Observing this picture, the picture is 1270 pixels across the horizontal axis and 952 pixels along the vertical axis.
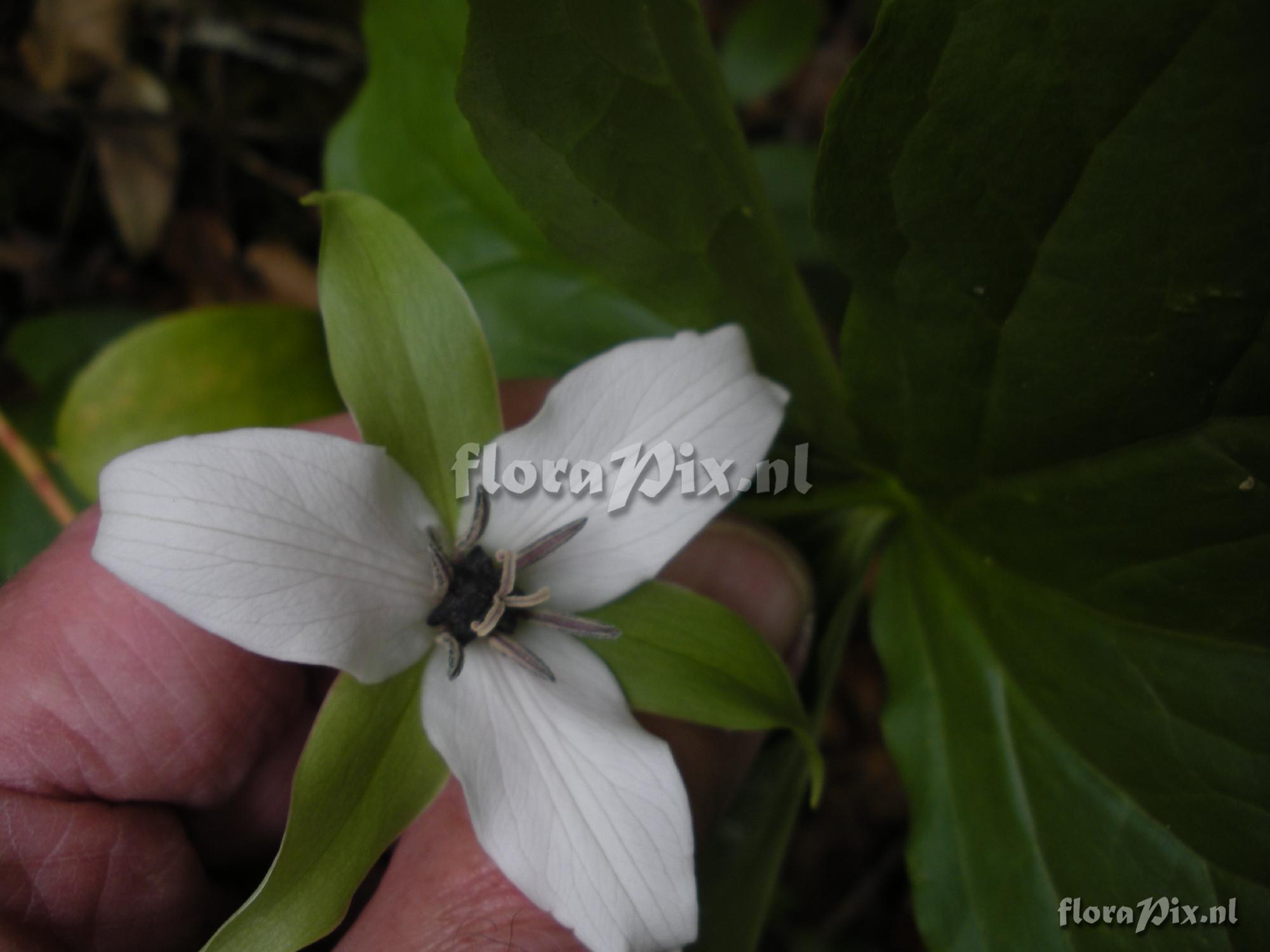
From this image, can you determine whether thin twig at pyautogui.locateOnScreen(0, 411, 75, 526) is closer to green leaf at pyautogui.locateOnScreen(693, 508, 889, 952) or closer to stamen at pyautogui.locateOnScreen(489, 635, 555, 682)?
stamen at pyautogui.locateOnScreen(489, 635, 555, 682)

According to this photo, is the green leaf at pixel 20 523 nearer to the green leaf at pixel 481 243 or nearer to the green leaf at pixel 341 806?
the green leaf at pixel 481 243

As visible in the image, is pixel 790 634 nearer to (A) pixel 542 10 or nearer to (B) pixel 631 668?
(B) pixel 631 668

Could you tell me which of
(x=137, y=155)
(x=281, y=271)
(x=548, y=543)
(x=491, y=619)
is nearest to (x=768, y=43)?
(x=281, y=271)

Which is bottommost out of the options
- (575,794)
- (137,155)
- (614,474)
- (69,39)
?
(575,794)

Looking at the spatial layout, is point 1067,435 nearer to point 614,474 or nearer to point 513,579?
point 614,474

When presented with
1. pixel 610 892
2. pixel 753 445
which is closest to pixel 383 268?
pixel 753 445

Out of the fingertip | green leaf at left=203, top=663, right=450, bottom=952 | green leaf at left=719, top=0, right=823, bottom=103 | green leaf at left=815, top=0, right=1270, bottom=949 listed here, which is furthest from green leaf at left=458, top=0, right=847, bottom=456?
green leaf at left=719, top=0, right=823, bottom=103

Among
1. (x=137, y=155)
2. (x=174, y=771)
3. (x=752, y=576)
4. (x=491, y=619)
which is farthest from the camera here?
(x=137, y=155)
